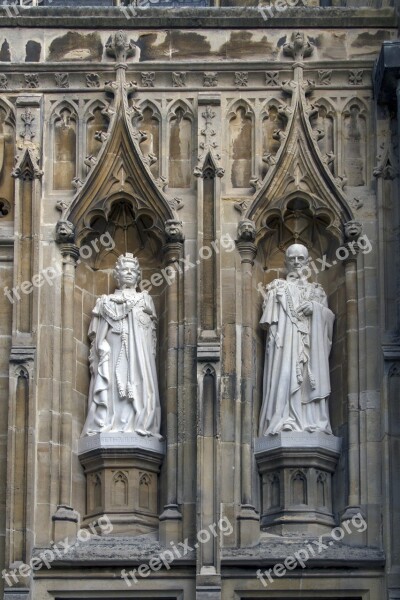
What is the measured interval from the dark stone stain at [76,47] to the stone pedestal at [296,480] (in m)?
4.85

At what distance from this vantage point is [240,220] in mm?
28859

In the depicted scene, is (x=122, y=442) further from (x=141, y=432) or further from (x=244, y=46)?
(x=244, y=46)

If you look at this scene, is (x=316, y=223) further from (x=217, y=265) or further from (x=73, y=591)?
(x=73, y=591)

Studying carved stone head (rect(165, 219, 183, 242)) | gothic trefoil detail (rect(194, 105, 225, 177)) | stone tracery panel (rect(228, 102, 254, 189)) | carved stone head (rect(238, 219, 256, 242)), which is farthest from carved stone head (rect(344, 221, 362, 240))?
carved stone head (rect(165, 219, 183, 242))

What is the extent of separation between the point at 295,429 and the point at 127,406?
6.01ft

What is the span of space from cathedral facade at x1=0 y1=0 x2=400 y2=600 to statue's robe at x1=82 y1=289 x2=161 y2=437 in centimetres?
2

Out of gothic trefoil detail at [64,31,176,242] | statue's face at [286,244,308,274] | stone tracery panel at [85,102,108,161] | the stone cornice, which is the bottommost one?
statue's face at [286,244,308,274]

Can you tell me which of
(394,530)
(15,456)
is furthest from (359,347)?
(15,456)

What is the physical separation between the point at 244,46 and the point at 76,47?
1895mm

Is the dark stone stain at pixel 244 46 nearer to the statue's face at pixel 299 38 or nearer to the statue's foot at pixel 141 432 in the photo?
the statue's face at pixel 299 38

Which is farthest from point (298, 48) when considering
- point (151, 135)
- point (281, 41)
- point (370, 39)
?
point (151, 135)

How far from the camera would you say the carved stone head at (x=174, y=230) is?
2873cm

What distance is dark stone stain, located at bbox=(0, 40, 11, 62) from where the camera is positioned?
96.7ft

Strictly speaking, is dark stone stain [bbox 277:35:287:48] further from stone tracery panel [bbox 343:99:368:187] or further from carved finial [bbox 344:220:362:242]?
carved finial [bbox 344:220:362:242]
